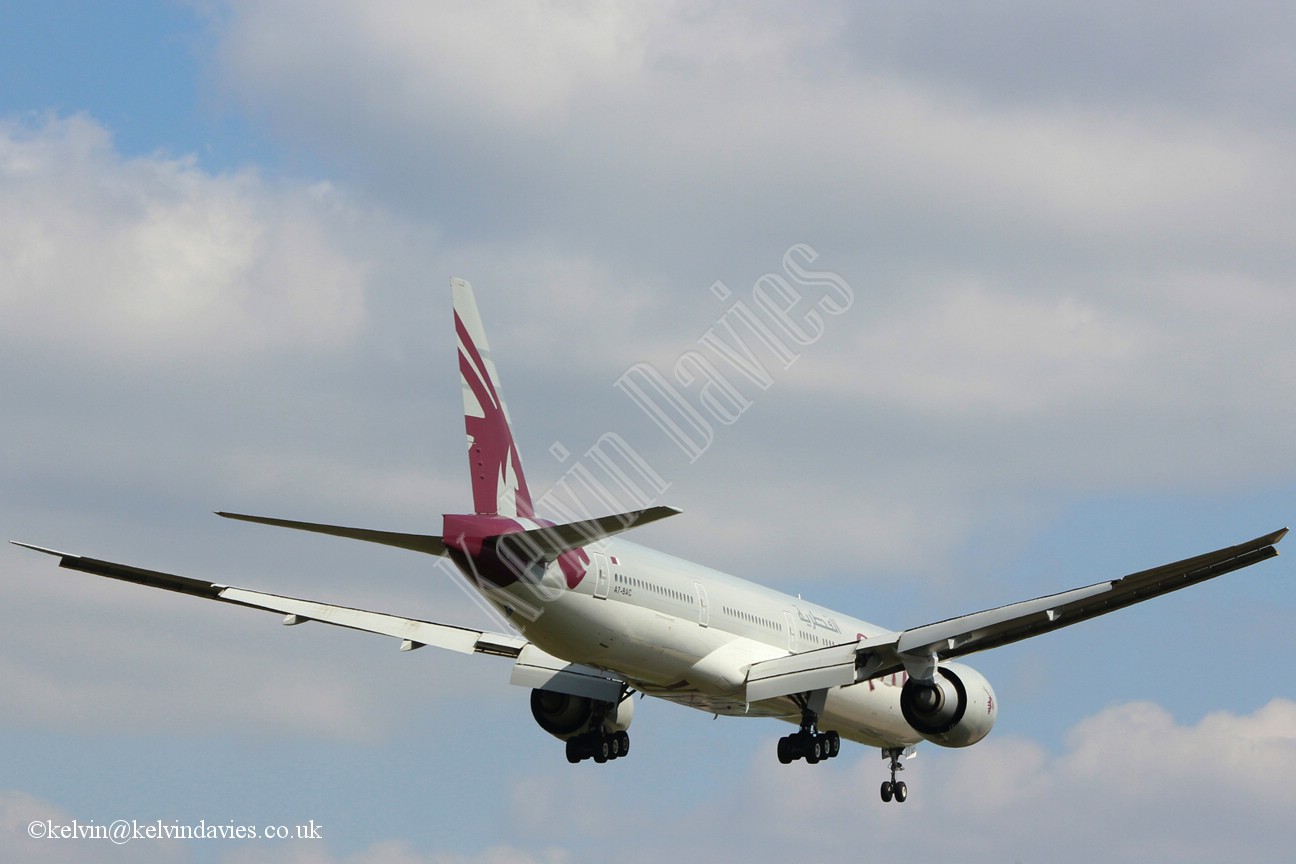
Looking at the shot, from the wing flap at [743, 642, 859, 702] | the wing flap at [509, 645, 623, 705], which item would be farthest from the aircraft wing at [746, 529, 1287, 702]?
the wing flap at [509, 645, 623, 705]

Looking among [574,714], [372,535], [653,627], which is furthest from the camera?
[574,714]

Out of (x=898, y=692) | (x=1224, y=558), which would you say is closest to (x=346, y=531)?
(x=1224, y=558)

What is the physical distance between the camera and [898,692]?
4541 cm

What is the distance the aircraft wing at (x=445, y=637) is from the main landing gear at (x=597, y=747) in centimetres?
115

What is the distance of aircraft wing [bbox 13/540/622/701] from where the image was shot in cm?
3953

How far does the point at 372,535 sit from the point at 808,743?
15022 mm

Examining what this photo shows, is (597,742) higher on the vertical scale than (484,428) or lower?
lower

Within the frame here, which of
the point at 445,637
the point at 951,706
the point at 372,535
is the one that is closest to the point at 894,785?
the point at 951,706

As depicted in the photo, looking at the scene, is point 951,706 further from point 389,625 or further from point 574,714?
point 389,625

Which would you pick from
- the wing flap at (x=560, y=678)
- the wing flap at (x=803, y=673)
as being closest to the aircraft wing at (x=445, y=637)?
the wing flap at (x=560, y=678)

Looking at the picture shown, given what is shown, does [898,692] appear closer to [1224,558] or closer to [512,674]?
[512,674]

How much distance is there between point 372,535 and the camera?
97.7 feet

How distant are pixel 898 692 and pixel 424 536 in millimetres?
18383

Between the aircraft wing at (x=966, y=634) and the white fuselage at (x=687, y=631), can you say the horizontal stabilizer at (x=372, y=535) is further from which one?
the aircraft wing at (x=966, y=634)
